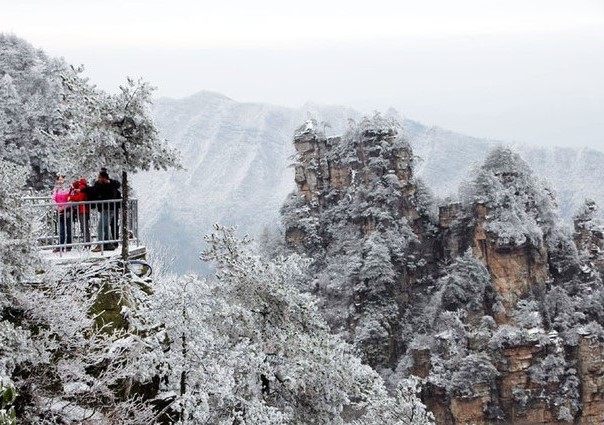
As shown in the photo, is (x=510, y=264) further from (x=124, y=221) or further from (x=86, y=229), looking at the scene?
(x=124, y=221)

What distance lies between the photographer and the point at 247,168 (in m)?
83.1

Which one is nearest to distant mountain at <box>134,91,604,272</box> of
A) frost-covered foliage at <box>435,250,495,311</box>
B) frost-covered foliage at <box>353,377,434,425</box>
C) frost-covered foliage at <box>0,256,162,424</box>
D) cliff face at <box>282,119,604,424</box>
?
cliff face at <box>282,119,604,424</box>

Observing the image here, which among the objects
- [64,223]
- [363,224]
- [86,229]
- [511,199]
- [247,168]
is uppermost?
[64,223]

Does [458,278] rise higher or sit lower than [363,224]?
lower

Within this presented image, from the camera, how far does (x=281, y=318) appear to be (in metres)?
11.1

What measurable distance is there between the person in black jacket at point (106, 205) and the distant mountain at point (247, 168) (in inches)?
1971

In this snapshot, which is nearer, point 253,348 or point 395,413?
point 253,348

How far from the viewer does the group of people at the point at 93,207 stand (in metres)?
11.7

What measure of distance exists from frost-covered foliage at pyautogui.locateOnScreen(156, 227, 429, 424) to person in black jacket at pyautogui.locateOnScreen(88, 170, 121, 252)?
169 centimetres

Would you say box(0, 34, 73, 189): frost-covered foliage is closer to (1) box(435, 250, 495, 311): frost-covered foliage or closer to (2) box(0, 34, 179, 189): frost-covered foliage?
(2) box(0, 34, 179, 189): frost-covered foliage

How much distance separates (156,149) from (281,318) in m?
3.15

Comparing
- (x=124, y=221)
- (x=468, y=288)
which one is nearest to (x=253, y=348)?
(x=124, y=221)

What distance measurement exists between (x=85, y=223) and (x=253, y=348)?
3684mm

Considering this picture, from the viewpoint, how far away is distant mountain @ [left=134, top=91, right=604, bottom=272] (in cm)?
7138
